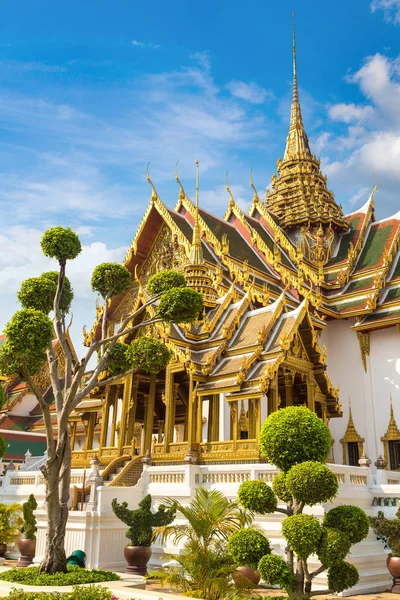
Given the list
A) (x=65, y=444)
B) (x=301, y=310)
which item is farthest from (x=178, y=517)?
(x=301, y=310)

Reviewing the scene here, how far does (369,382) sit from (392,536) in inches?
362

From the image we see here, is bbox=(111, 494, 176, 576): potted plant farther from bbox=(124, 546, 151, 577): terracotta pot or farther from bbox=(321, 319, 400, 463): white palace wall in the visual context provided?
bbox=(321, 319, 400, 463): white palace wall

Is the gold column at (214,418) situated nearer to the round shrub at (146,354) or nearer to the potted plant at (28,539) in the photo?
the round shrub at (146,354)

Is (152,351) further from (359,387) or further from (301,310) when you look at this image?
(359,387)

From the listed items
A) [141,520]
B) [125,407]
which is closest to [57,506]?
[141,520]

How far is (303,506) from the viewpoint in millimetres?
5996

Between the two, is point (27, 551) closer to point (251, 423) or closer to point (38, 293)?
point (38, 293)

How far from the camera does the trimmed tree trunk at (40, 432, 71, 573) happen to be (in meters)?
7.06

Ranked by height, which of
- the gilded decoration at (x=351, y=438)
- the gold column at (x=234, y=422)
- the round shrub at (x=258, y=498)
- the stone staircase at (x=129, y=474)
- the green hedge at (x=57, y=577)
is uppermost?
the gilded decoration at (x=351, y=438)

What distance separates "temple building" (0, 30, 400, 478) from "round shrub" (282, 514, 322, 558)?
3.63 meters

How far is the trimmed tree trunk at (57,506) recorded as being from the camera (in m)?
7.06

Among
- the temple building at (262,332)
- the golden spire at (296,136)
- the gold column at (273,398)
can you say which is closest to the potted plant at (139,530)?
the temple building at (262,332)

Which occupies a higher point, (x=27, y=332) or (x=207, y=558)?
(x=27, y=332)

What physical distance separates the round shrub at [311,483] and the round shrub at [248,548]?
59 cm
